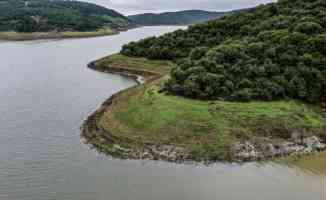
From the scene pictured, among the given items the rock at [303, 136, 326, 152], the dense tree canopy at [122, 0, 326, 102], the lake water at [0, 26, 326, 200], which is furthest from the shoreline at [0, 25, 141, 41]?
the rock at [303, 136, 326, 152]

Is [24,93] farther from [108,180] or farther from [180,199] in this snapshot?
[180,199]

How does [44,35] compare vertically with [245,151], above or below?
below

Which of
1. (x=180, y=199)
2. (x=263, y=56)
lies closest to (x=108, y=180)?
(x=180, y=199)

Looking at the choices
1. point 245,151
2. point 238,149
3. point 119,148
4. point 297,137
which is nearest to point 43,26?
point 119,148

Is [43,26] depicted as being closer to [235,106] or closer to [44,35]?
[44,35]

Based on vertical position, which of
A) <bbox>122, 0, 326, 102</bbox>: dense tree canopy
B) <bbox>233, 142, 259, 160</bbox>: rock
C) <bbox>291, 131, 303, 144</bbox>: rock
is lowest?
<bbox>233, 142, 259, 160</bbox>: rock

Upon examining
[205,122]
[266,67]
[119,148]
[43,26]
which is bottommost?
[119,148]

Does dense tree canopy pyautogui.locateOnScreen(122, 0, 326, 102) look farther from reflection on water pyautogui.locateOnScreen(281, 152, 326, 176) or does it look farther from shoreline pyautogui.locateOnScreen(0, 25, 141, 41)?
shoreline pyautogui.locateOnScreen(0, 25, 141, 41)

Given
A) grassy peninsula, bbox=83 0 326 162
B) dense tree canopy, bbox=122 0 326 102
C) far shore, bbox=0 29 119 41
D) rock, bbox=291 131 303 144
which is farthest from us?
far shore, bbox=0 29 119 41
